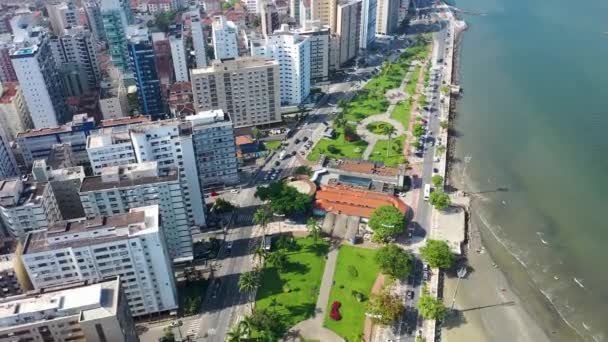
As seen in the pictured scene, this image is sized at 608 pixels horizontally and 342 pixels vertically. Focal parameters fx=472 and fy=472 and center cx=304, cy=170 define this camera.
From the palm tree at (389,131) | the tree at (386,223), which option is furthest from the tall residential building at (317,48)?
the tree at (386,223)

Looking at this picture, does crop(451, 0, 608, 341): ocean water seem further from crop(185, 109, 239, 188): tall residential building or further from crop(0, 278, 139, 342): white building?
crop(0, 278, 139, 342): white building

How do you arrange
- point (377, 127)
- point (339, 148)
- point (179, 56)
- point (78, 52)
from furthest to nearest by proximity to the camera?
point (78, 52)
point (179, 56)
point (377, 127)
point (339, 148)

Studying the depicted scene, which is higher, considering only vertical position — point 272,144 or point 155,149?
point 155,149

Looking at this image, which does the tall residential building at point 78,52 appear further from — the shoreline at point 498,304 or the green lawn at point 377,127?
the shoreline at point 498,304

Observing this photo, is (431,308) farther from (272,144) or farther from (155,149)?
(272,144)

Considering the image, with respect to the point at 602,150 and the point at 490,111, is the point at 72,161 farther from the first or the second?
the point at 602,150

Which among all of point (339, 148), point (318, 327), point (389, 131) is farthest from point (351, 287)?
point (389, 131)
